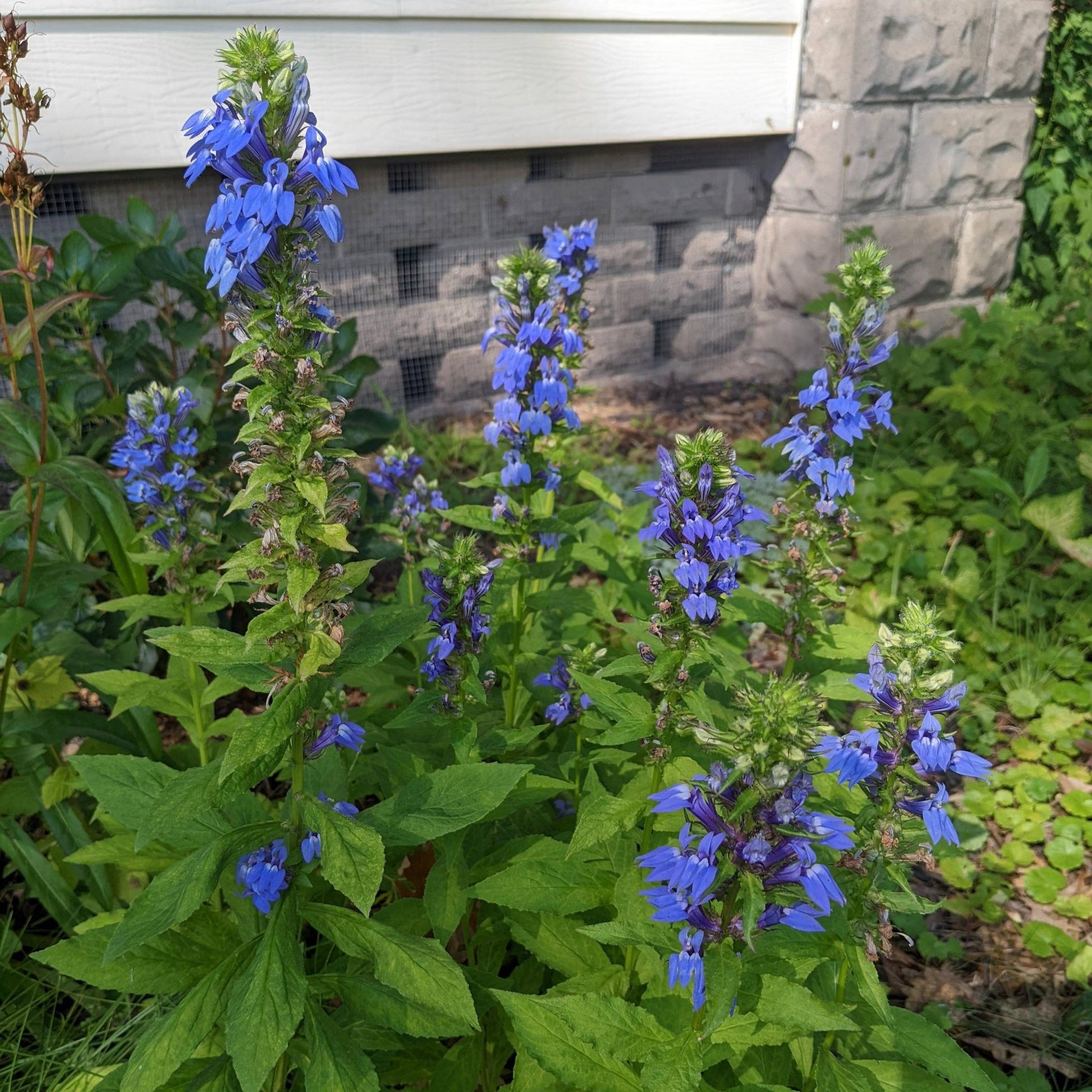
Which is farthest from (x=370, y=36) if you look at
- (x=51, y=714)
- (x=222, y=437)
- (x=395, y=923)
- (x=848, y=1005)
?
(x=848, y=1005)

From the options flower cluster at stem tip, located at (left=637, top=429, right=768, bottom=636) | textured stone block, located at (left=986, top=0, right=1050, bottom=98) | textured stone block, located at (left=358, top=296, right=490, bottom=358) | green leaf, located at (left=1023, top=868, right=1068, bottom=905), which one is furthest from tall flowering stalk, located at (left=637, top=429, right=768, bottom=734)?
textured stone block, located at (left=986, top=0, right=1050, bottom=98)

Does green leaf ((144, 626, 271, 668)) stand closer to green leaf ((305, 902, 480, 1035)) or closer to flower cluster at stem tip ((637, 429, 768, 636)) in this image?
green leaf ((305, 902, 480, 1035))

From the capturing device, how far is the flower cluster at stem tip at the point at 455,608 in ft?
6.27

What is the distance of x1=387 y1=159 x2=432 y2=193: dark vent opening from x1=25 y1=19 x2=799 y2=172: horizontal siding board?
0.61 ft

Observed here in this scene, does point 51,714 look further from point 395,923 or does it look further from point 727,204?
point 727,204

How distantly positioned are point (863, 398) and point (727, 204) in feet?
12.1

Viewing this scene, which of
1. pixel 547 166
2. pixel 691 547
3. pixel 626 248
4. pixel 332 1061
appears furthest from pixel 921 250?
pixel 332 1061

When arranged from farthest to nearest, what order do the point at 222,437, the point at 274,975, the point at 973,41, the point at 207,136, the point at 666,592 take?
1. the point at 973,41
2. the point at 222,437
3. the point at 666,592
4. the point at 274,975
5. the point at 207,136

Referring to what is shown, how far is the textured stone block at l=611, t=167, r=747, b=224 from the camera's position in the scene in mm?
5367

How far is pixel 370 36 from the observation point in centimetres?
426

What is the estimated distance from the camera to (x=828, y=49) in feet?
17.2

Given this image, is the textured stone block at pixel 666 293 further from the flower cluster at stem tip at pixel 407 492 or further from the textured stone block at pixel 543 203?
the flower cluster at stem tip at pixel 407 492

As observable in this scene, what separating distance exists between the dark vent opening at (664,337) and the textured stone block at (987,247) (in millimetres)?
1852

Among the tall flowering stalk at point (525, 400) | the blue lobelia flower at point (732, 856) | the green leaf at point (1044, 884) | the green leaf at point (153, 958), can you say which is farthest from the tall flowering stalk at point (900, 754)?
the green leaf at point (1044, 884)
